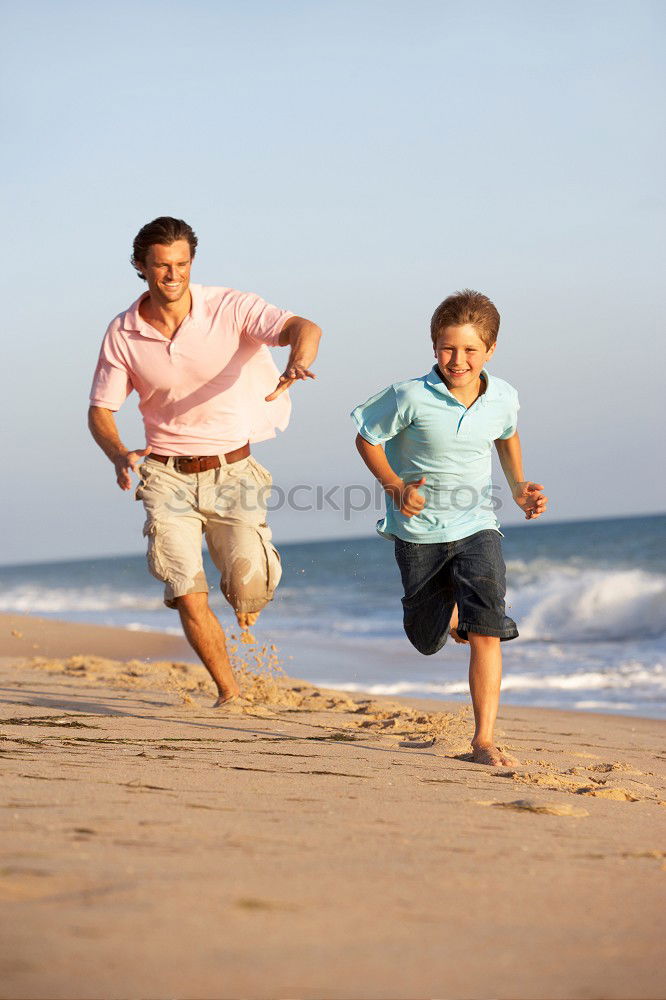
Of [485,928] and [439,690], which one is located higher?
[485,928]

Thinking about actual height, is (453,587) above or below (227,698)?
above

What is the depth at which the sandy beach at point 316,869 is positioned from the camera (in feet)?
5.05

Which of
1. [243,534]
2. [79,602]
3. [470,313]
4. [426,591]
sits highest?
[470,313]

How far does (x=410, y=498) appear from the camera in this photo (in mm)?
3799

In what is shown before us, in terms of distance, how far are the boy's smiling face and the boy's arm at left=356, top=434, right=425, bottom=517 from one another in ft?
1.27

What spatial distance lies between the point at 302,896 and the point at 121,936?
13.8 inches

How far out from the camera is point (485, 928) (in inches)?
68.6

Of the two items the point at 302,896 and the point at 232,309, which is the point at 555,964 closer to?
the point at 302,896

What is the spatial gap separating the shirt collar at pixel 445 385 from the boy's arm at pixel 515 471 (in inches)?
9.2

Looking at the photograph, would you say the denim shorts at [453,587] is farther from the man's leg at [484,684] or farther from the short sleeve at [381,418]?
the short sleeve at [381,418]

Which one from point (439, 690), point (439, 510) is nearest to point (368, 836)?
point (439, 510)

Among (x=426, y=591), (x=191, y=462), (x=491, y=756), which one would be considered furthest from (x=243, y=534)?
(x=491, y=756)

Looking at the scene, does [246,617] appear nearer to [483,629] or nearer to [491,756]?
[483,629]

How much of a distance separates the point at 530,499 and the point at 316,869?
2314mm
